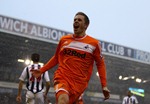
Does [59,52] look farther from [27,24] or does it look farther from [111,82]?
[111,82]

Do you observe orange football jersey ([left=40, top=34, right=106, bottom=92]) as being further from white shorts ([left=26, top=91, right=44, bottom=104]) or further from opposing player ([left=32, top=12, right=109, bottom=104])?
white shorts ([left=26, top=91, right=44, bottom=104])

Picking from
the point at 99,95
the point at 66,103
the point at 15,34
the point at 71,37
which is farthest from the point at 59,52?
the point at 99,95

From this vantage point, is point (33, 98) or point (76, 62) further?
point (33, 98)

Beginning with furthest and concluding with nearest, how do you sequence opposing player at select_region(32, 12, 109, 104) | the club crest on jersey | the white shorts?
the white shorts → the club crest on jersey → opposing player at select_region(32, 12, 109, 104)

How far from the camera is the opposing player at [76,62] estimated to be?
3902mm

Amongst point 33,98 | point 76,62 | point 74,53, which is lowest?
point 33,98

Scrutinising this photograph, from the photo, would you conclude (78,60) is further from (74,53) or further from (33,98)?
(33,98)

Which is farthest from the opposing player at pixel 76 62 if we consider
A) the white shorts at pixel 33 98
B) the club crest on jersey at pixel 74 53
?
the white shorts at pixel 33 98

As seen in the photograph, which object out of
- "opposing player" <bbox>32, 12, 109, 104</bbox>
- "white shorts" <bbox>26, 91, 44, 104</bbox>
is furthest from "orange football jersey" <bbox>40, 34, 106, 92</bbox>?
"white shorts" <bbox>26, 91, 44, 104</bbox>

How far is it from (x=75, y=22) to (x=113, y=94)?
36.6 meters

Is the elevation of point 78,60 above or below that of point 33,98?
above

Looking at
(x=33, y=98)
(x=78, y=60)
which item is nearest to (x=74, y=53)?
(x=78, y=60)

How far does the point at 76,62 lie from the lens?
4066 millimetres

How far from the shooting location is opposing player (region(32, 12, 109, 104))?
Answer: 390 centimetres
